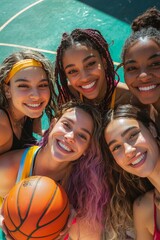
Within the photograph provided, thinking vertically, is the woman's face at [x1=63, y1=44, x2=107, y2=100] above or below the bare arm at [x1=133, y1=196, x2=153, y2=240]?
above

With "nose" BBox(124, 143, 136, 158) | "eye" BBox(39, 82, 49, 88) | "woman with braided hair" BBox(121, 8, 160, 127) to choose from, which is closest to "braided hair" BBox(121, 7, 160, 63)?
"woman with braided hair" BBox(121, 8, 160, 127)

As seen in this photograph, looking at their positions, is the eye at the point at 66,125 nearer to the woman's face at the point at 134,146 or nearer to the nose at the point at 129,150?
the woman's face at the point at 134,146

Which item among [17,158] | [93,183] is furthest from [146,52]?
[17,158]

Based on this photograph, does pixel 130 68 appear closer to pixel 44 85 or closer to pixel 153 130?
pixel 153 130

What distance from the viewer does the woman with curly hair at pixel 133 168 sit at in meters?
2.39

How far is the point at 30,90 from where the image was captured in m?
2.95

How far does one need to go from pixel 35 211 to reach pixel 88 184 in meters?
0.67

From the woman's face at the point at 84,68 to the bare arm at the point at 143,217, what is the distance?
1073 millimetres

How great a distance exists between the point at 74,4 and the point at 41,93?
5.20 meters

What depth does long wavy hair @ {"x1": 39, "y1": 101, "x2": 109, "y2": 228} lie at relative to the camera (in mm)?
2832

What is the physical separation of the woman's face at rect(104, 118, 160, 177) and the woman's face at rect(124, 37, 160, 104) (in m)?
0.45

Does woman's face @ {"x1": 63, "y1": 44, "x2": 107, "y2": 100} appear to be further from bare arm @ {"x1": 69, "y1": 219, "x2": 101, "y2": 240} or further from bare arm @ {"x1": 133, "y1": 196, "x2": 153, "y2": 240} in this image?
bare arm @ {"x1": 69, "y1": 219, "x2": 101, "y2": 240}

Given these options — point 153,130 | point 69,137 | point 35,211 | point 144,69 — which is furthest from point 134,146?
point 35,211

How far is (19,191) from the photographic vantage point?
246 centimetres
